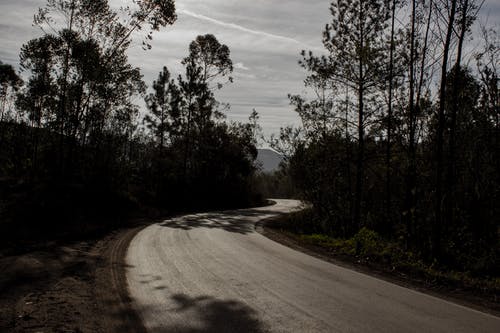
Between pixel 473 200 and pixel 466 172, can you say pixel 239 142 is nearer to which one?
pixel 466 172

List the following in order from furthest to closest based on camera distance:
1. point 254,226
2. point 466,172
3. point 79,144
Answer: point 79,144
point 254,226
point 466,172

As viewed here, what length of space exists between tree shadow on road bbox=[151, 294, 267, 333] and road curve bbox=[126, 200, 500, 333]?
14 mm

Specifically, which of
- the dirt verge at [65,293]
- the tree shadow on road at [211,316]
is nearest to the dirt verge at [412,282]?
the tree shadow on road at [211,316]

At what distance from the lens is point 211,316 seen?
6023mm

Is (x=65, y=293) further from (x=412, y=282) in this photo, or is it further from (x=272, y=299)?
(x=412, y=282)

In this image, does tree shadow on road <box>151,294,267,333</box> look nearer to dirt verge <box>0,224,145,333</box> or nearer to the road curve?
the road curve

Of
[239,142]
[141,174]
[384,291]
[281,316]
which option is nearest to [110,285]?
[281,316]

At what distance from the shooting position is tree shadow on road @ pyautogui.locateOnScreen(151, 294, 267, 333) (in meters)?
5.49

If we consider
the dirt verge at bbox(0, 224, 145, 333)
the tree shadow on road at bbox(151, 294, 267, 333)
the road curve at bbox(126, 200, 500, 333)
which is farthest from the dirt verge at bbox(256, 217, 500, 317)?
the dirt verge at bbox(0, 224, 145, 333)

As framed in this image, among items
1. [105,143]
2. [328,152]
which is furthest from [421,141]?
[105,143]

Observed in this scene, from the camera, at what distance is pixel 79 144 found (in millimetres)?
34125

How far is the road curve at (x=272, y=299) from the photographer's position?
5.73 meters

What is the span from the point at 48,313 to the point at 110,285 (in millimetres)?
1894

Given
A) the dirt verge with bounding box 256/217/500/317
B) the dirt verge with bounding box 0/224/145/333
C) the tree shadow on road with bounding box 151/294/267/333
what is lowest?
the dirt verge with bounding box 0/224/145/333
